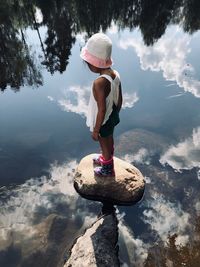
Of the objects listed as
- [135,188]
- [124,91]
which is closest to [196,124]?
[124,91]

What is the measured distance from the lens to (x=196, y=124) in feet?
33.9

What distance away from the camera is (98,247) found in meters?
5.90

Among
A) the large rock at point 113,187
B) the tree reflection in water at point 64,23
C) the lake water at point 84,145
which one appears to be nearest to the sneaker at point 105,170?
the large rock at point 113,187

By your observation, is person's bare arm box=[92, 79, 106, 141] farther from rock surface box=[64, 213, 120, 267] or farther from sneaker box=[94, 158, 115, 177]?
rock surface box=[64, 213, 120, 267]

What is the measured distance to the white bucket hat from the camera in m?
5.71

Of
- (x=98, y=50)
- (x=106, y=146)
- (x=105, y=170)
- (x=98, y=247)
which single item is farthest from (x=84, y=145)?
(x=98, y=50)

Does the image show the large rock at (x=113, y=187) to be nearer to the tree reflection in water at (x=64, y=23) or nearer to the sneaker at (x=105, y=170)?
the sneaker at (x=105, y=170)

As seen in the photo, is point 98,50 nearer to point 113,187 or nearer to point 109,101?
point 109,101

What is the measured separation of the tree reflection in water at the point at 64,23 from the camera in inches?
634

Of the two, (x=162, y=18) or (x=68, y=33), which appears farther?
(x=162, y=18)

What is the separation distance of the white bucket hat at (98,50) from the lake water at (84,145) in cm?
314

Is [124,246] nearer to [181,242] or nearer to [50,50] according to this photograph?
[181,242]

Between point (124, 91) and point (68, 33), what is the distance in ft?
33.3

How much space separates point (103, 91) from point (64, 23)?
19107 millimetres
